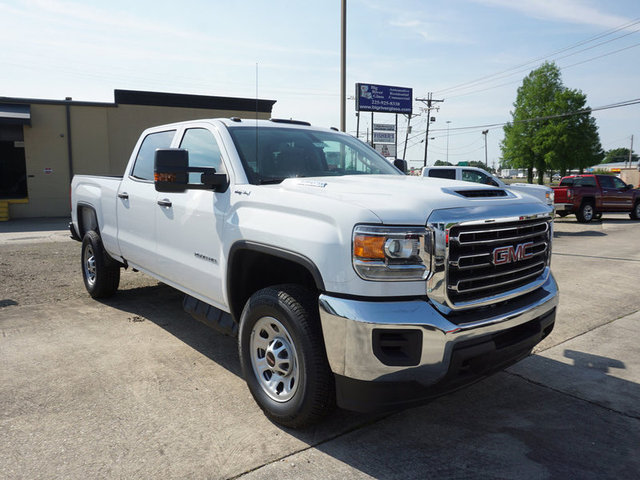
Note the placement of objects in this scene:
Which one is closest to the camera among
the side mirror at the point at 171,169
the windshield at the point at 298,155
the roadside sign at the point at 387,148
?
the side mirror at the point at 171,169

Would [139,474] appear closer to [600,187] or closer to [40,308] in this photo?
[40,308]

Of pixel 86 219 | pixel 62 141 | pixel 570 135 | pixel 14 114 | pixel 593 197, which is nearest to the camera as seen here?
pixel 86 219

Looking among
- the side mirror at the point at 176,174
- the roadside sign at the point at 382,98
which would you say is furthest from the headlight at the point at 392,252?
the roadside sign at the point at 382,98

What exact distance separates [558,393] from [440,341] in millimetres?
1781

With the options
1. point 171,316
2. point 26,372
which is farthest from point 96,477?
point 171,316

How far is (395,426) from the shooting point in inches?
126

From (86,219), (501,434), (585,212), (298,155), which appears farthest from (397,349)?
(585,212)

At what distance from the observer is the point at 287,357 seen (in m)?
3.03

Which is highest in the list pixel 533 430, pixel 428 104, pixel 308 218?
pixel 428 104

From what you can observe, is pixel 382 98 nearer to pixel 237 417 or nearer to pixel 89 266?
pixel 89 266

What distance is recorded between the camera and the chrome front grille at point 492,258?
106 inches

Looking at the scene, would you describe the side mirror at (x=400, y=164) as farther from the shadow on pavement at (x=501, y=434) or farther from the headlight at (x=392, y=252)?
the headlight at (x=392, y=252)

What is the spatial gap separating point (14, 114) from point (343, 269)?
20369mm

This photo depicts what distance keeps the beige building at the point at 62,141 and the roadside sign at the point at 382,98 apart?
1125 centimetres
